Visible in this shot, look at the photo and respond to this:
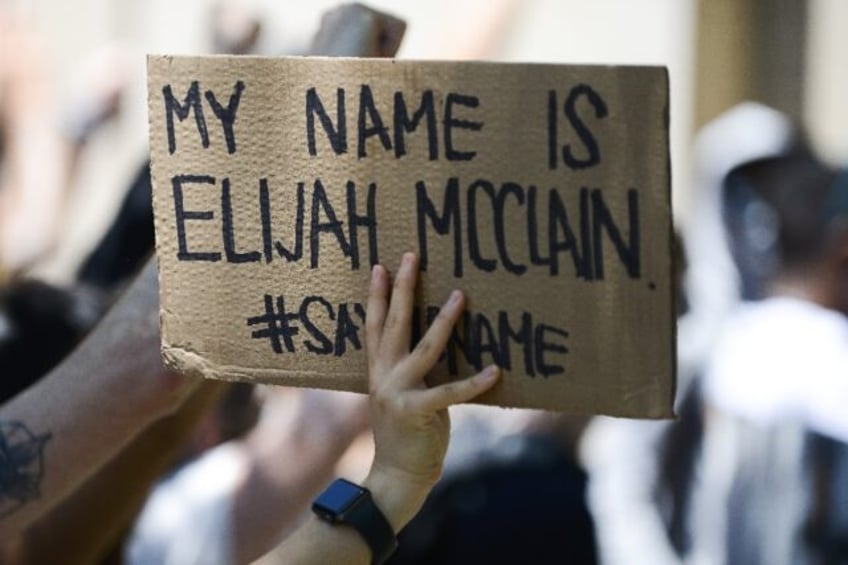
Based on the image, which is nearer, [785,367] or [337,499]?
[337,499]

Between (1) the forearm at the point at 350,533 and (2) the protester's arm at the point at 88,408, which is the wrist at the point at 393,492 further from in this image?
(2) the protester's arm at the point at 88,408

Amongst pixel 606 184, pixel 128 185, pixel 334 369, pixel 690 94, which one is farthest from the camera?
pixel 128 185

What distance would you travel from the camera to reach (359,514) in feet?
5.11

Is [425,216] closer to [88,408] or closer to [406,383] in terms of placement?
[406,383]

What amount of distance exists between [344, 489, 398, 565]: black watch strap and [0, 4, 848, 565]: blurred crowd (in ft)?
4.24

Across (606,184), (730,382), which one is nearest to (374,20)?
(606,184)

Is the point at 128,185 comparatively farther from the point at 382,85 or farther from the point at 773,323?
the point at 382,85

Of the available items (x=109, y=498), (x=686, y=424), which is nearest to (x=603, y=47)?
(x=686, y=424)

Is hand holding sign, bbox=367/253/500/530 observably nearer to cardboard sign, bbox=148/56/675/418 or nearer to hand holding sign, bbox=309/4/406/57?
cardboard sign, bbox=148/56/675/418

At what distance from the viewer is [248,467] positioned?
10.6 feet

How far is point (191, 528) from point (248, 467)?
18 cm

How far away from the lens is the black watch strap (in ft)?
5.11

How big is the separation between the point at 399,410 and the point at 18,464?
751 mm

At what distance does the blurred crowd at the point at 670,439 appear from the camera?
10.0ft
